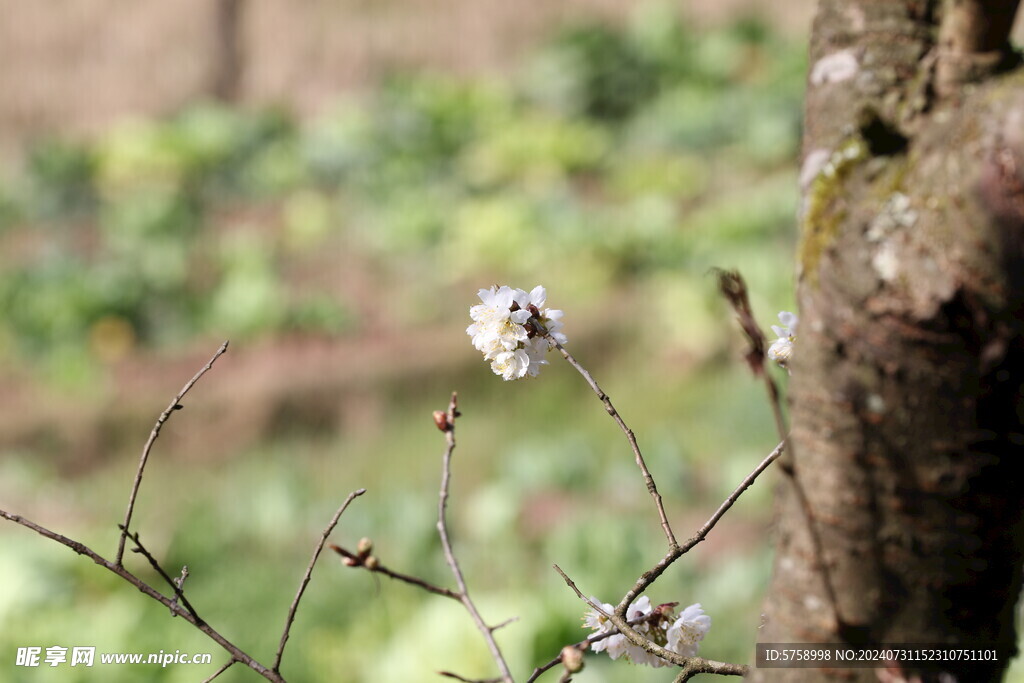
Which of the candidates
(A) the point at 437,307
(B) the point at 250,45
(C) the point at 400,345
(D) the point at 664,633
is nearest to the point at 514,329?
(D) the point at 664,633

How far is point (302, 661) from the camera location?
236 centimetres

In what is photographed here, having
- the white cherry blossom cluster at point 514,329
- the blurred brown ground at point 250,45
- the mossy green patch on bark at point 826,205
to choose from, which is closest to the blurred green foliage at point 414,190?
the blurred brown ground at point 250,45

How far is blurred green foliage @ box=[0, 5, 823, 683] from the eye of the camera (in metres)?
2.52

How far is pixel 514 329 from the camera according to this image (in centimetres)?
78

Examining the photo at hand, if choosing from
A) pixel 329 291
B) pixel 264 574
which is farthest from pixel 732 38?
pixel 264 574

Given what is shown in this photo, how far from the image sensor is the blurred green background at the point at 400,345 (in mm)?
2539

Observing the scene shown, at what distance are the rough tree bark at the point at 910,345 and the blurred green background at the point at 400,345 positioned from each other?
1712 millimetres

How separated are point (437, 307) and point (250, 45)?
164cm

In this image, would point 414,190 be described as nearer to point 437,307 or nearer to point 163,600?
point 437,307

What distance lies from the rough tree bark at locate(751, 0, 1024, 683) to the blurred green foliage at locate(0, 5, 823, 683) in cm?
167

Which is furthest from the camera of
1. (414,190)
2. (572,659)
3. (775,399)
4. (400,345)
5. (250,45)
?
(250,45)

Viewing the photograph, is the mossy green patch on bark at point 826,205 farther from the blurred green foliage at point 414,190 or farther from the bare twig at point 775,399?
the blurred green foliage at point 414,190

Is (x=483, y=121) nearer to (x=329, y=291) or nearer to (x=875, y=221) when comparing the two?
(x=329, y=291)

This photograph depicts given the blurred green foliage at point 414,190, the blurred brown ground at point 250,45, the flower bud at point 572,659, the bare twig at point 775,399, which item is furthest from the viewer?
the blurred brown ground at point 250,45
